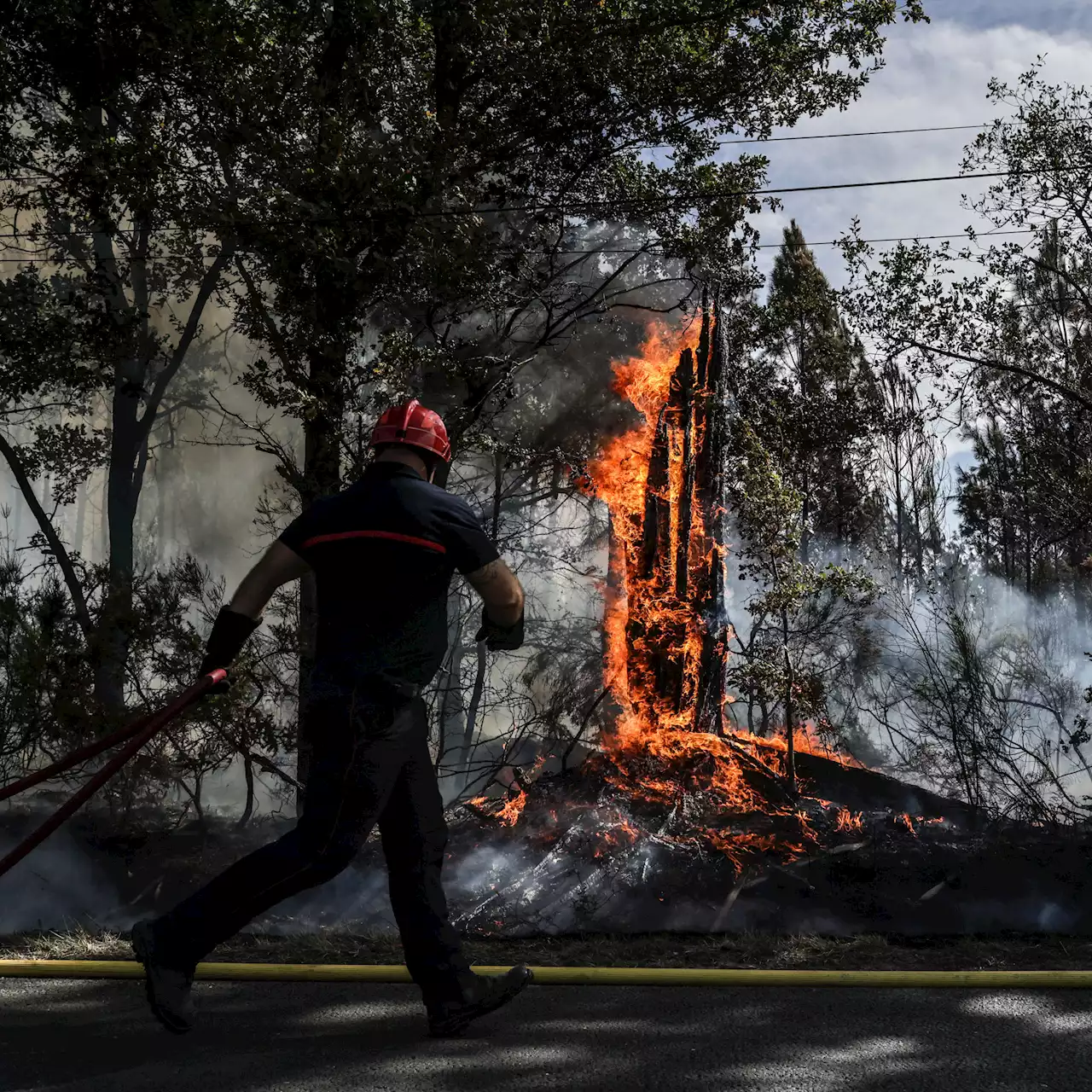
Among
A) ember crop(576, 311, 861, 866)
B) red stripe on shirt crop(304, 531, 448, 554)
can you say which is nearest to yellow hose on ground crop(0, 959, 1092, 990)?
red stripe on shirt crop(304, 531, 448, 554)

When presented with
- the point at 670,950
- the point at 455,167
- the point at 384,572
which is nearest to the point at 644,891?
the point at 670,950

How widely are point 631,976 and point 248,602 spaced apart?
Result: 2032mm

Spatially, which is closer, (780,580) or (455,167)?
(780,580)

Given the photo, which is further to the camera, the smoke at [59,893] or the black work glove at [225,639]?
the smoke at [59,893]

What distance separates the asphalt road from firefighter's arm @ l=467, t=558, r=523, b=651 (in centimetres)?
128

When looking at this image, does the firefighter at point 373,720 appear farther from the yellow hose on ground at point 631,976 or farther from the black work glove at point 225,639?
the yellow hose on ground at point 631,976

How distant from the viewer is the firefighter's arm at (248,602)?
3.74 m

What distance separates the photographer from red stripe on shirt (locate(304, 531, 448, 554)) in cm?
370

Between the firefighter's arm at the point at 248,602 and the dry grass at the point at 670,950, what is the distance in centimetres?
189

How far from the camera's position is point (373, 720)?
359cm

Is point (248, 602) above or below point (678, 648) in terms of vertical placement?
below

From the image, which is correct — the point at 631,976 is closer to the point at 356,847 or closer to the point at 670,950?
the point at 670,950

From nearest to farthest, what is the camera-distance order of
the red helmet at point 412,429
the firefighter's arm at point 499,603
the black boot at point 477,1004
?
the black boot at point 477,1004
the firefighter's arm at point 499,603
the red helmet at point 412,429

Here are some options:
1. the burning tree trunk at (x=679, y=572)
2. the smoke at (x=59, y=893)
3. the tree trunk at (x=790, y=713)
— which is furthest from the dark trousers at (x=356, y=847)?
the burning tree trunk at (x=679, y=572)
